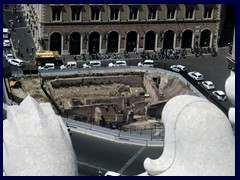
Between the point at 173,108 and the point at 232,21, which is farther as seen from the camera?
the point at 232,21

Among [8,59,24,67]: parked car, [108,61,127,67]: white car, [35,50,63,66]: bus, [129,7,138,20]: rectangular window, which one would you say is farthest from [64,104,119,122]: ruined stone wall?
[129,7,138,20]: rectangular window

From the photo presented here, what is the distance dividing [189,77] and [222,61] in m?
13.2

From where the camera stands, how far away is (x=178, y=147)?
30.2 metres

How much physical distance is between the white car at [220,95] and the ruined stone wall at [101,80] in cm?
1232

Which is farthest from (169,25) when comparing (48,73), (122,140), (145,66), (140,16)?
(122,140)

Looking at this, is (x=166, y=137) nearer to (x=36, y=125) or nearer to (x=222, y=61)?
(x=36, y=125)

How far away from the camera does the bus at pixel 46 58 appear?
4188 inches

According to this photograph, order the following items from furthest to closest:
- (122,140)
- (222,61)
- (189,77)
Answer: (222,61)
(189,77)
(122,140)

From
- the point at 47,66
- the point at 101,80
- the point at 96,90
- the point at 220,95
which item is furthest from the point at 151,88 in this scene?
the point at 47,66

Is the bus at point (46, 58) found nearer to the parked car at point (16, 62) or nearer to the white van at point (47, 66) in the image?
the white van at point (47, 66)

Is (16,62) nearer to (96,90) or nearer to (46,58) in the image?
(46,58)

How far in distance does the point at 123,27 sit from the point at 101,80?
16.7 m

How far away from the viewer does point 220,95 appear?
92750mm

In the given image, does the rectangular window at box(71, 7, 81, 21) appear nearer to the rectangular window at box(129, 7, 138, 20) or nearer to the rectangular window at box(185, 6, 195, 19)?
the rectangular window at box(129, 7, 138, 20)
